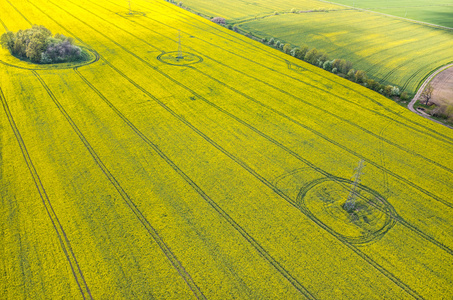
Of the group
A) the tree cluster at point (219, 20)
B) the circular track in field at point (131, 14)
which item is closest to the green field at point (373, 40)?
the tree cluster at point (219, 20)

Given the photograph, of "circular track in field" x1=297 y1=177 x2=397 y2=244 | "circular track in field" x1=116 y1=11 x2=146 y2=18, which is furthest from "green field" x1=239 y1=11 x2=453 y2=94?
"circular track in field" x1=297 y1=177 x2=397 y2=244

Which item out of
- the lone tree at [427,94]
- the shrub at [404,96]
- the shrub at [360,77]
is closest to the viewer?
the lone tree at [427,94]

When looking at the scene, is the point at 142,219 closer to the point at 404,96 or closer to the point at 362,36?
the point at 404,96

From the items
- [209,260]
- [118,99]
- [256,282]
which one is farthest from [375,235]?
[118,99]

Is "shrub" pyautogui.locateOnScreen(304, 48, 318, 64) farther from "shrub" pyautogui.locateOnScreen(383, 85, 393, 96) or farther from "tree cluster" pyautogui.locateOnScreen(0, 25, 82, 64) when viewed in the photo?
"tree cluster" pyautogui.locateOnScreen(0, 25, 82, 64)

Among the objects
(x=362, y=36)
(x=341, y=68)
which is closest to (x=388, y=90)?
(x=341, y=68)

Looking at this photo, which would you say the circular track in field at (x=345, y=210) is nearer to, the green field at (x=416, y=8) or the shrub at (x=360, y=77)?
the shrub at (x=360, y=77)

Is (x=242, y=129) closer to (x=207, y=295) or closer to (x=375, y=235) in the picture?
(x=375, y=235)
